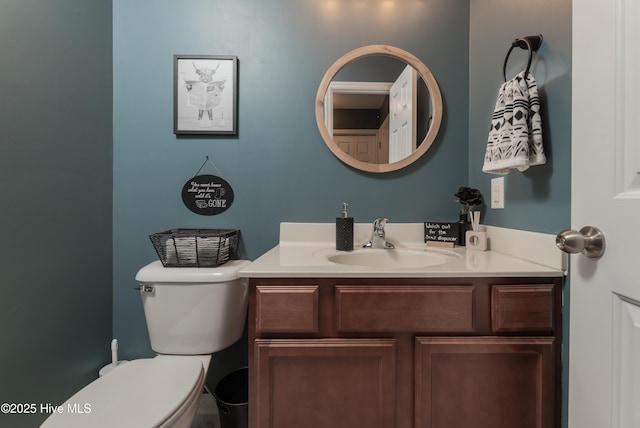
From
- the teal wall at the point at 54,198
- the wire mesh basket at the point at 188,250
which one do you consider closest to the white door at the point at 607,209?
the wire mesh basket at the point at 188,250

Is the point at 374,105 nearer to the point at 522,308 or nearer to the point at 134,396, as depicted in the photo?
the point at 522,308

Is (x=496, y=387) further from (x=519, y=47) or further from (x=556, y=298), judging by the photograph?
(x=519, y=47)

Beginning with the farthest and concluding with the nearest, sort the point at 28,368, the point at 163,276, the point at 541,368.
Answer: the point at 163,276, the point at 28,368, the point at 541,368

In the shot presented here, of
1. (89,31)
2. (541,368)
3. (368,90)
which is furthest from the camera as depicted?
(368,90)

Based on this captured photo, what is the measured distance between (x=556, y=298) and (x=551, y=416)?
32cm

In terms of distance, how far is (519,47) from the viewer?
963mm

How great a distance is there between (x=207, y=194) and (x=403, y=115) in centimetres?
99

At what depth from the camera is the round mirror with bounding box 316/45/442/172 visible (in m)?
1.31

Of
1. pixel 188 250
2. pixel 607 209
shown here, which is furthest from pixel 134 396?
pixel 607 209

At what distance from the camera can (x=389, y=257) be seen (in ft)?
3.91

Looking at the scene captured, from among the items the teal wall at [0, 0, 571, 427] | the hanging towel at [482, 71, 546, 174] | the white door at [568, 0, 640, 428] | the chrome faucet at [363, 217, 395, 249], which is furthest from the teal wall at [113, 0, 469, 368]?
the white door at [568, 0, 640, 428]

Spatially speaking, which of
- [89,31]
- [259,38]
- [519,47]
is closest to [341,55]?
[259,38]

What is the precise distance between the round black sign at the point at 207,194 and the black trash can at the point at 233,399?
765 millimetres

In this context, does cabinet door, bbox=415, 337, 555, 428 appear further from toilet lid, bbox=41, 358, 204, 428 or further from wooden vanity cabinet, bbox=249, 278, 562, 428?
toilet lid, bbox=41, 358, 204, 428
